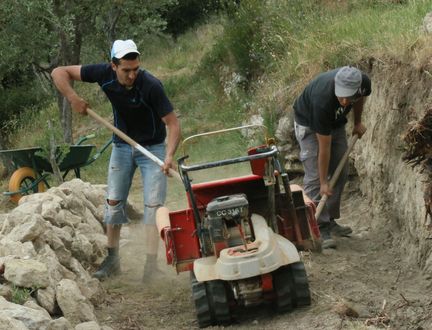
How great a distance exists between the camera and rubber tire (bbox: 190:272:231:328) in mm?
5422

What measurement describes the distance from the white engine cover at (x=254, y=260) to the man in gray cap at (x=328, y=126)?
142 centimetres

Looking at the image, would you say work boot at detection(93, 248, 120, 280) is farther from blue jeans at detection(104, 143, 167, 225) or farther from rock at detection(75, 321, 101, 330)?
rock at detection(75, 321, 101, 330)

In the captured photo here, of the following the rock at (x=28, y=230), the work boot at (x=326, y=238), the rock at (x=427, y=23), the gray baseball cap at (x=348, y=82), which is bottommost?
the work boot at (x=326, y=238)

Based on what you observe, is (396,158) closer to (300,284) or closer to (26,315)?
(300,284)

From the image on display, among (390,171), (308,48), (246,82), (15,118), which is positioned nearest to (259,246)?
(390,171)

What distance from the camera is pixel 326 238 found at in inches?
287

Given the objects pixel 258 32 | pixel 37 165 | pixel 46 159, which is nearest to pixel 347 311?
pixel 46 159

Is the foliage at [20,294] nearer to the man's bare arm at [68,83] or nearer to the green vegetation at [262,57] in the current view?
the man's bare arm at [68,83]

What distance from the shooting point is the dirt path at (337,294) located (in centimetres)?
515

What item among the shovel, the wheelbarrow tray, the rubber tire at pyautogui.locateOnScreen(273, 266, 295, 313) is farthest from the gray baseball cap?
the wheelbarrow tray

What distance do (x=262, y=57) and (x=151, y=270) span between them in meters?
8.04

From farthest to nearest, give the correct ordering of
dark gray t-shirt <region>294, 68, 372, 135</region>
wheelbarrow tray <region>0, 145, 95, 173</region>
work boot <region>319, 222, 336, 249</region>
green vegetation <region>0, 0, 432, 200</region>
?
wheelbarrow tray <region>0, 145, 95, 173</region> < green vegetation <region>0, 0, 432, 200</region> < work boot <region>319, 222, 336, 249</region> < dark gray t-shirt <region>294, 68, 372, 135</region>

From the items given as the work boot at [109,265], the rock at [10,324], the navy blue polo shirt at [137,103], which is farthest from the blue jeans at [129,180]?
the rock at [10,324]

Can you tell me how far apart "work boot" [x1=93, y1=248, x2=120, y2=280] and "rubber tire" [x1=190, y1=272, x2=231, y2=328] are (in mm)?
1725
